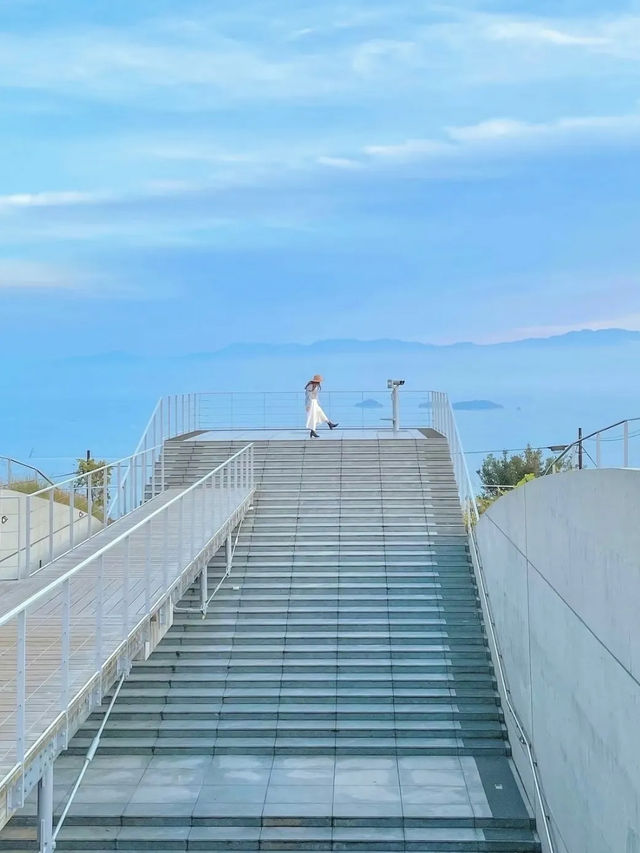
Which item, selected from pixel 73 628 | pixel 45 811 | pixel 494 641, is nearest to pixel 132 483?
pixel 494 641

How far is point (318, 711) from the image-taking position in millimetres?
12078

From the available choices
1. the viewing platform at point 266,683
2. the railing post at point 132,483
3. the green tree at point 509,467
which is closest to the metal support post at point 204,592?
the viewing platform at point 266,683

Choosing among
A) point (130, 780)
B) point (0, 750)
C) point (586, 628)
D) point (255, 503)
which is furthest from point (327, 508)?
point (0, 750)

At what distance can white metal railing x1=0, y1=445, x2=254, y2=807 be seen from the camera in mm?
6469

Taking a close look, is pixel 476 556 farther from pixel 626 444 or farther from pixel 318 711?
pixel 626 444

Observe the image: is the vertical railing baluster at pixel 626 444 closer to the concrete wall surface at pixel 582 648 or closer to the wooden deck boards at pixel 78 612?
the concrete wall surface at pixel 582 648

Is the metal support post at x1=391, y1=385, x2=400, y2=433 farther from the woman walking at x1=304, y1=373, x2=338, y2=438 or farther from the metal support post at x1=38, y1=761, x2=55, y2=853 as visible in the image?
the metal support post at x1=38, y1=761, x2=55, y2=853

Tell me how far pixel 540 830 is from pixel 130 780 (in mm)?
4238

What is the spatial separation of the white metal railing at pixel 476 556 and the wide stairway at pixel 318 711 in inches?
9.6

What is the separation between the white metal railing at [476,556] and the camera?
31.7 ft

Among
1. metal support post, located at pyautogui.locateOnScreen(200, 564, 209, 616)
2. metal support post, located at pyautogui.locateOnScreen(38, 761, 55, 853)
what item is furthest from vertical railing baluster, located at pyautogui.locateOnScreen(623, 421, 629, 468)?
metal support post, located at pyautogui.locateOnScreen(200, 564, 209, 616)

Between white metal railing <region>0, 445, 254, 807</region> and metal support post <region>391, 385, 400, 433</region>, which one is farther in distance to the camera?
metal support post <region>391, 385, 400, 433</region>

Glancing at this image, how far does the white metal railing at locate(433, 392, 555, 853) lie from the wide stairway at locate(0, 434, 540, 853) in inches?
9.6

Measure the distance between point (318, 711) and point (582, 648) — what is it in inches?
200
